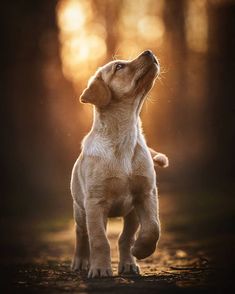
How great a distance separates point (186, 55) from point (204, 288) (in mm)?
19288

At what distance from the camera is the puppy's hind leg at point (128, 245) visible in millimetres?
6309

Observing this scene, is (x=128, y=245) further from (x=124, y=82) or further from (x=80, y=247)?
(x=124, y=82)

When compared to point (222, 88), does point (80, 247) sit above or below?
below

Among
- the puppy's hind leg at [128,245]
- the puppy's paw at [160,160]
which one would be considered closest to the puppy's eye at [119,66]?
the puppy's paw at [160,160]

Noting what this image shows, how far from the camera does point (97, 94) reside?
614cm

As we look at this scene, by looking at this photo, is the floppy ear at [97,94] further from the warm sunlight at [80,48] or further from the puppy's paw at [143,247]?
the warm sunlight at [80,48]

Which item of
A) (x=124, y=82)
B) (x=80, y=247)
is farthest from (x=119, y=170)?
(x=80, y=247)

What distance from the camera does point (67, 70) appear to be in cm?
2097

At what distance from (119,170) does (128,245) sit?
0.88m

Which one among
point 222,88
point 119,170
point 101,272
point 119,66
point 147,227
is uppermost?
point 222,88

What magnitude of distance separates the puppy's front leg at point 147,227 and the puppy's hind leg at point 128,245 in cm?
36

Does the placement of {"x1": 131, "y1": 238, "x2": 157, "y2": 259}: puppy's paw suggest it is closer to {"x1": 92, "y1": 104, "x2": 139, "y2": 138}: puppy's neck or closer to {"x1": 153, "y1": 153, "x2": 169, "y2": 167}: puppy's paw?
{"x1": 92, "y1": 104, "x2": 139, "y2": 138}: puppy's neck

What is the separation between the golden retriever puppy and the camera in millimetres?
5871

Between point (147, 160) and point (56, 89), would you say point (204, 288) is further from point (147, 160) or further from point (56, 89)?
point (56, 89)
